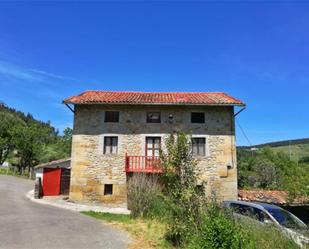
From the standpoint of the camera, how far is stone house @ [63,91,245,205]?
21688mm

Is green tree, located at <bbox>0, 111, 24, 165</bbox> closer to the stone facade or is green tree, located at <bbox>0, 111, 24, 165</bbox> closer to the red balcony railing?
the stone facade

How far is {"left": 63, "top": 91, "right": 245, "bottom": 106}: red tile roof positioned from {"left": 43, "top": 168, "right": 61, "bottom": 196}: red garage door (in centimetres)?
650

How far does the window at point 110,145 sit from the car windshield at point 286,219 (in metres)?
12.6

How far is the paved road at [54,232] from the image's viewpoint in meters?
9.83

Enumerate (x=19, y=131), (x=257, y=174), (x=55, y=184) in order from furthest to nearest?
(x=19, y=131), (x=257, y=174), (x=55, y=184)

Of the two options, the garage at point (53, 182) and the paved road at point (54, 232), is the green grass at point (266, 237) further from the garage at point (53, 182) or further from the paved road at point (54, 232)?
the garage at point (53, 182)

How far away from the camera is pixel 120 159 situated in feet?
71.9

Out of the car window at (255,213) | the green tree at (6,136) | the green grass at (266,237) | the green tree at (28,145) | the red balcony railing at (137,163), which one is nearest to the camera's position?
the green grass at (266,237)

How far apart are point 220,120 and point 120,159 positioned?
7.09 metres

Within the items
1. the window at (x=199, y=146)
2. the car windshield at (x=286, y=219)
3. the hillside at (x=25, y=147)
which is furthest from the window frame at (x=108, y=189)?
the hillside at (x=25, y=147)

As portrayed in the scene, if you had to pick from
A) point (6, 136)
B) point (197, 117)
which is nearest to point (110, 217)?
point (197, 117)

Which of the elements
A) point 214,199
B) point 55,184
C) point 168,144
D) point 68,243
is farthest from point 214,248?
point 55,184

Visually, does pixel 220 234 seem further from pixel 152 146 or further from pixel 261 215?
pixel 152 146

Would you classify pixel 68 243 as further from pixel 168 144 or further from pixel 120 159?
pixel 120 159
